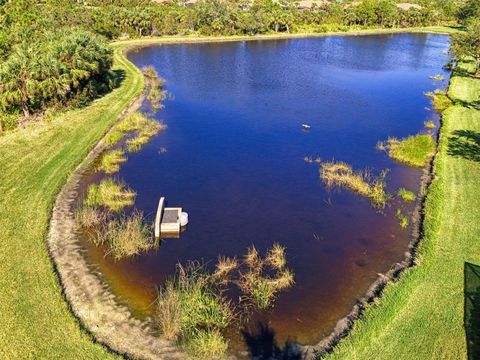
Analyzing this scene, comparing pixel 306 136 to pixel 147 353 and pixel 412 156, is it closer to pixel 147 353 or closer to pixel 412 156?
pixel 412 156

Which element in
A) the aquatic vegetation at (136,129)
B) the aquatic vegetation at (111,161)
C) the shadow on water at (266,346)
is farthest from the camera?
the aquatic vegetation at (136,129)

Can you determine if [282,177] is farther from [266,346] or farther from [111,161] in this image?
[266,346]

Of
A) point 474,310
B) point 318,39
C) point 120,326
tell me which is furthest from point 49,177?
point 318,39

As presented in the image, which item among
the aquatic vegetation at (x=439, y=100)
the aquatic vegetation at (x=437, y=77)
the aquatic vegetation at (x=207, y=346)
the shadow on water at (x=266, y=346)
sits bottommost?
the shadow on water at (x=266, y=346)

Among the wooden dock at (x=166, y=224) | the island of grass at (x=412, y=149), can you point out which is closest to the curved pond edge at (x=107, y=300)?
the wooden dock at (x=166, y=224)

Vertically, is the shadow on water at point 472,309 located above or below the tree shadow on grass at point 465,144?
below

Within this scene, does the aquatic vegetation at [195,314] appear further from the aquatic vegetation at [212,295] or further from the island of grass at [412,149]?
the island of grass at [412,149]

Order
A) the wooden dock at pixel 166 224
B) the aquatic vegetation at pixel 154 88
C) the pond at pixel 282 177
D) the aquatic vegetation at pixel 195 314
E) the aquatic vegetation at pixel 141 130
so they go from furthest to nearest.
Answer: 1. the aquatic vegetation at pixel 154 88
2. the aquatic vegetation at pixel 141 130
3. the wooden dock at pixel 166 224
4. the pond at pixel 282 177
5. the aquatic vegetation at pixel 195 314

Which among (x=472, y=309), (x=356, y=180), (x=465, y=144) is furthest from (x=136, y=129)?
(x=472, y=309)
